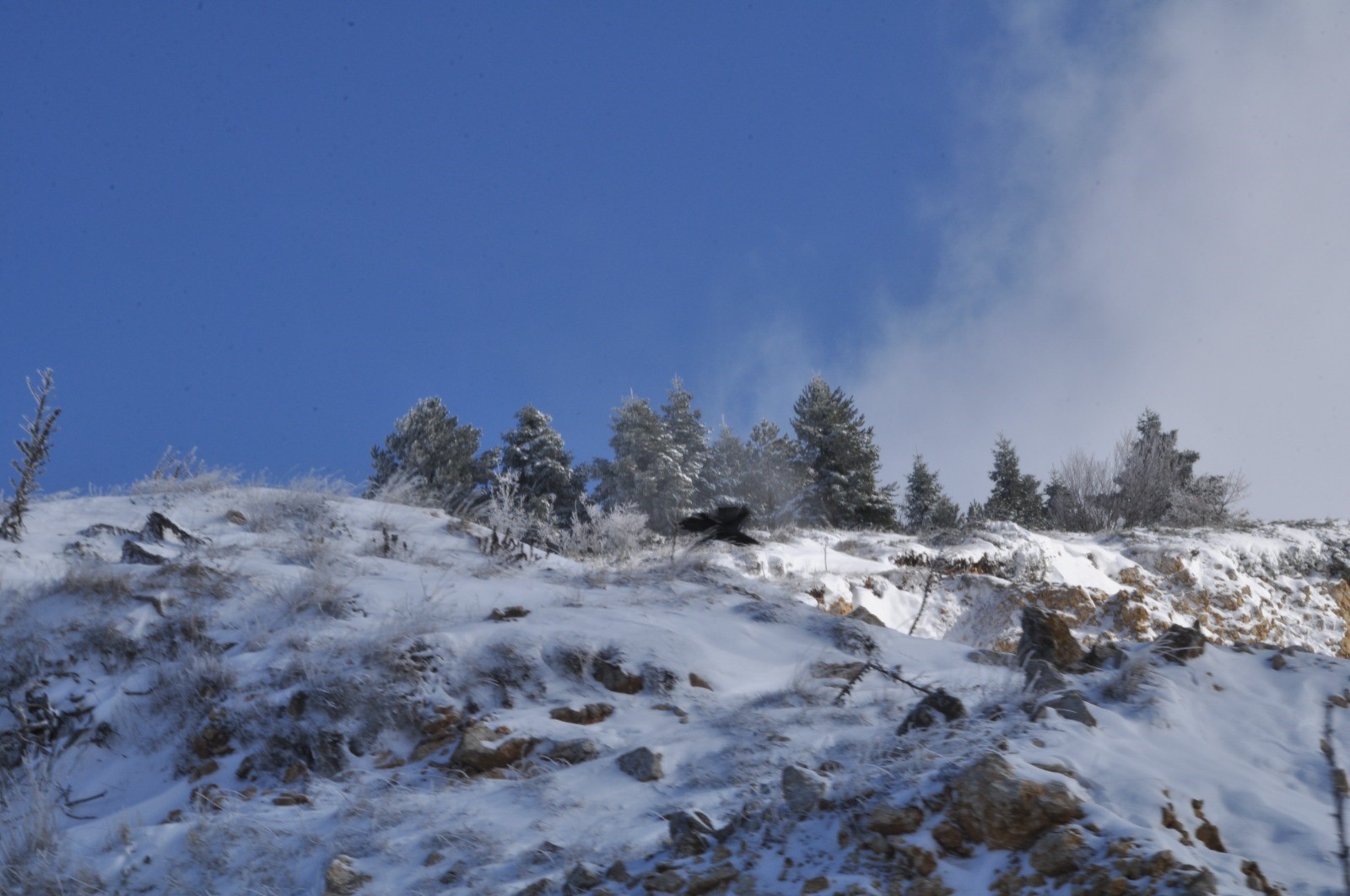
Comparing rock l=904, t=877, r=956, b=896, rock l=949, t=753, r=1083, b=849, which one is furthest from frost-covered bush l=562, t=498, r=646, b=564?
rock l=904, t=877, r=956, b=896

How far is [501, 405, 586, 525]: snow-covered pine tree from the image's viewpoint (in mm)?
28344

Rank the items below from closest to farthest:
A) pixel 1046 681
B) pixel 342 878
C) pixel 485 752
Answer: pixel 342 878 < pixel 1046 681 < pixel 485 752

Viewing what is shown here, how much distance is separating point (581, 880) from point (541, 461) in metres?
25.9

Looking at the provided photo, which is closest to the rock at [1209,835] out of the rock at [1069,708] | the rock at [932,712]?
the rock at [1069,708]

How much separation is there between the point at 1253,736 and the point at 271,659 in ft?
18.0

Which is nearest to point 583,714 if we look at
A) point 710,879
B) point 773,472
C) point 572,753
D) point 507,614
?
point 572,753

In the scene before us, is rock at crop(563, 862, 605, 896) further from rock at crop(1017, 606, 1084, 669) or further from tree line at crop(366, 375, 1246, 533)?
tree line at crop(366, 375, 1246, 533)

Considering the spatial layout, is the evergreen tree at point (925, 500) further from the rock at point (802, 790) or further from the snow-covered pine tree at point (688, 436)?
the rock at point (802, 790)

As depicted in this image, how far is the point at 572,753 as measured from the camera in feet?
13.8

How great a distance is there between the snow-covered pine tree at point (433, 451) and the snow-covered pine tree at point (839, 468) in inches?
468

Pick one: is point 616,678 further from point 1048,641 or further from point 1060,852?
point 1060,852

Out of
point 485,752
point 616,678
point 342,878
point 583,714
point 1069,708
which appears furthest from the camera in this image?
point 616,678

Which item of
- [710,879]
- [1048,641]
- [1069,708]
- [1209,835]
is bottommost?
[710,879]

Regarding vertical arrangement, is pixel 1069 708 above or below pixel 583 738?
above
